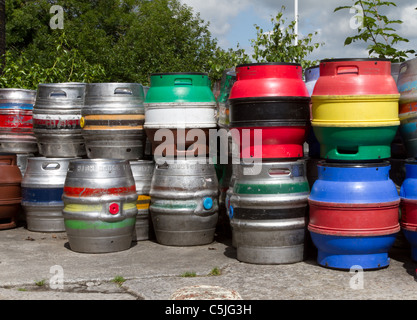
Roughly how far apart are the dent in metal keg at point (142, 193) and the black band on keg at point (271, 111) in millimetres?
1607

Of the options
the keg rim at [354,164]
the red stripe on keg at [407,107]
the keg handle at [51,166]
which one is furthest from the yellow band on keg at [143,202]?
the red stripe on keg at [407,107]

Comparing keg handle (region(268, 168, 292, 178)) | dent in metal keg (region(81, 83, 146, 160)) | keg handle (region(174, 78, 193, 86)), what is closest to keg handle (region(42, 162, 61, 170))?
dent in metal keg (region(81, 83, 146, 160))

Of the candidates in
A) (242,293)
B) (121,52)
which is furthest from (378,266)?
(121,52)

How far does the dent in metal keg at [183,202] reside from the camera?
21.3 feet

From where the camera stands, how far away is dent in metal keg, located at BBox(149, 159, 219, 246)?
21.3ft

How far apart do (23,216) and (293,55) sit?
198 inches

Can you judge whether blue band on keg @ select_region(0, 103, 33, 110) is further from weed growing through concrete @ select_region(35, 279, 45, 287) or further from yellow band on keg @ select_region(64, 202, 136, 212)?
weed growing through concrete @ select_region(35, 279, 45, 287)

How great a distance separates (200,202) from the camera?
6.53 m

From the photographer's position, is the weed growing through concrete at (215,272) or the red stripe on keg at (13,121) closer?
the weed growing through concrete at (215,272)

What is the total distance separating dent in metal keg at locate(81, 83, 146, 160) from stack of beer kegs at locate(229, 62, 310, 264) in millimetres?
1710

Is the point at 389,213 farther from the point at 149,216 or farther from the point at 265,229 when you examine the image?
the point at 149,216

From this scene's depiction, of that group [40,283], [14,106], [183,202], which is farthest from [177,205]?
[14,106]

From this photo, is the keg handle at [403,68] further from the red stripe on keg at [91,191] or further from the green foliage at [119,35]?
the green foliage at [119,35]
